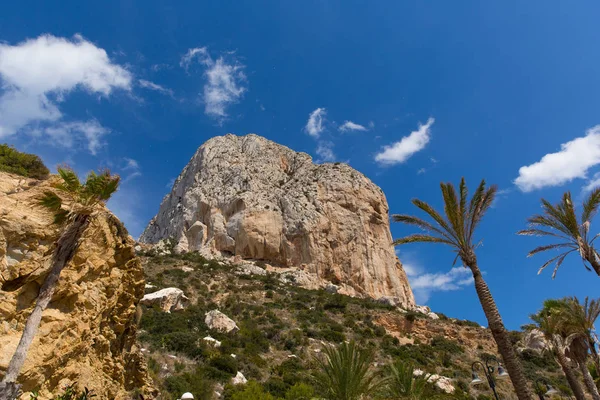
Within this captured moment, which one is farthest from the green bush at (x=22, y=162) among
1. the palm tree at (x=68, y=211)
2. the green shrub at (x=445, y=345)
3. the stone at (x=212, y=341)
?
the green shrub at (x=445, y=345)

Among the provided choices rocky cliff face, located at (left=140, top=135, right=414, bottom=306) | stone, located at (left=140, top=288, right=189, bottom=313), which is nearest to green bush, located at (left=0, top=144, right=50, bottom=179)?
stone, located at (left=140, top=288, right=189, bottom=313)

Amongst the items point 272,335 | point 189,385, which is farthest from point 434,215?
point 272,335

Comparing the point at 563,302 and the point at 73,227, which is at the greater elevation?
the point at 563,302

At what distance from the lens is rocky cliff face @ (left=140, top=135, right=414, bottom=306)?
48.1 metres

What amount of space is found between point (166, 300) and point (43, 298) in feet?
67.1

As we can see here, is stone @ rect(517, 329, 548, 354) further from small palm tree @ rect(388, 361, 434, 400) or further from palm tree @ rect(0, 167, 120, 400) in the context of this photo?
palm tree @ rect(0, 167, 120, 400)

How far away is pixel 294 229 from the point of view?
49.3 meters

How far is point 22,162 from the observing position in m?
11.6

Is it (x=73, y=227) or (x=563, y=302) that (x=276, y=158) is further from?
(x=73, y=227)

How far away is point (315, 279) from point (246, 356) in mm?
25213

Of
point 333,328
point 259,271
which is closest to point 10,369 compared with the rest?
point 333,328

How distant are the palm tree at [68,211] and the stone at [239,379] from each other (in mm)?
11787

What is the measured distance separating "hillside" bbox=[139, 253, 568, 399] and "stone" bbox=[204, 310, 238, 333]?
0.40 m

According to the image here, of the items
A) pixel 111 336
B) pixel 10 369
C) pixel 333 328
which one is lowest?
pixel 10 369
